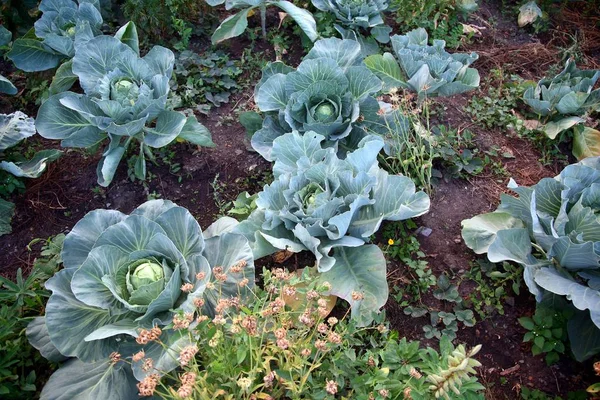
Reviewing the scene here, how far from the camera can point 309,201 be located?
238 centimetres

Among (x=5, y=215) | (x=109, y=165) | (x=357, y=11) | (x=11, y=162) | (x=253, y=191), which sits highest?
(x=357, y=11)

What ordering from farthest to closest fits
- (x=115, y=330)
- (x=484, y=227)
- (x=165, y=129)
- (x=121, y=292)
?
(x=165, y=129), (x=484, y=227), (x=121, y=292), (x=115, y=330)

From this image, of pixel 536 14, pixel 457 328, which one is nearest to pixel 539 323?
pixel 457 328

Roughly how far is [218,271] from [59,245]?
121cm

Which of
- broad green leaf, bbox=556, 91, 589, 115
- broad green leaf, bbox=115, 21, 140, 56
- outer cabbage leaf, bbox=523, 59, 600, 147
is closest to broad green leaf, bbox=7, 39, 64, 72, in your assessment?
broad green leaf, bbox=115, 21, 140, 56

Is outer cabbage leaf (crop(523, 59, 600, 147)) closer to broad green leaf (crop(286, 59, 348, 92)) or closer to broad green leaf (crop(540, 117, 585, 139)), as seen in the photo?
broad green leaf (crop(540, 117, 585, 139))

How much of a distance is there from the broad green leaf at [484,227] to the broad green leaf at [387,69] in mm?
1057

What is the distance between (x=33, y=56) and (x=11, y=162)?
0.89m

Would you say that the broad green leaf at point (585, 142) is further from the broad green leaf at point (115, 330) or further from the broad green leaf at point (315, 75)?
the broad green leaf at point (115, 330)

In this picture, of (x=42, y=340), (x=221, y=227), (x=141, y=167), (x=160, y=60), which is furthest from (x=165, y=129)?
(x=42, y=340)

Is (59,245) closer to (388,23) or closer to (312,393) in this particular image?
(312,393)

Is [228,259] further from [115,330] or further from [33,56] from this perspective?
[33,56]

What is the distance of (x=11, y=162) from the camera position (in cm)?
284

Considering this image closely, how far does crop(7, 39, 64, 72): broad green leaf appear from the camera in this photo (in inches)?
128
